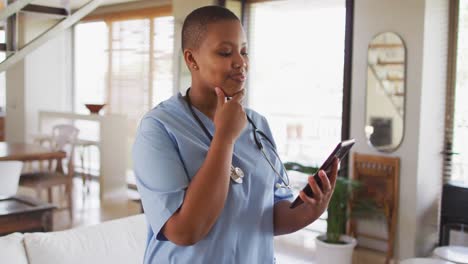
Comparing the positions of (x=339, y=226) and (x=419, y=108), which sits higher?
(x=419, y=108)

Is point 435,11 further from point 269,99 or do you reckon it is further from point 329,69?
point 269,99

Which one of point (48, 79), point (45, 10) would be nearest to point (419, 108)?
point (45, 10)

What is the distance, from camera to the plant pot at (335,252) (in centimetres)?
375

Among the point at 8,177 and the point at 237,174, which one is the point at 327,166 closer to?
the point at 237,174

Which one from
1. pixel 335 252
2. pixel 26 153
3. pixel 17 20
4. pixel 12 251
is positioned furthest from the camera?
pixel 26 153

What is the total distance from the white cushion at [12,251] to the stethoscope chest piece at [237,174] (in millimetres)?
1149

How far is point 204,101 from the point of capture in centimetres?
104

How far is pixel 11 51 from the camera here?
3.09 metres

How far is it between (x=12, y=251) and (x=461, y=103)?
3.26 metres

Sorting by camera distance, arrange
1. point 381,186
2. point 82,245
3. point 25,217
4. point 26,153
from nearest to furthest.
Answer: point 82,245
point 25,217
point 381,186
point 26,153

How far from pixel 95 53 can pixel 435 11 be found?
530 cm

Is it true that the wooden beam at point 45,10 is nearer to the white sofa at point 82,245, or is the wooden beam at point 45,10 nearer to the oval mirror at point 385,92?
the white sofa at point 82,245

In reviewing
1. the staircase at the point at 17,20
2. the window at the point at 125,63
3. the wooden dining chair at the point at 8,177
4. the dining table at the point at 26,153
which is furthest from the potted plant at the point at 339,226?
the window at the point at 125,63

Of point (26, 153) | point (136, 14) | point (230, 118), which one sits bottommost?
point (26, 153)
